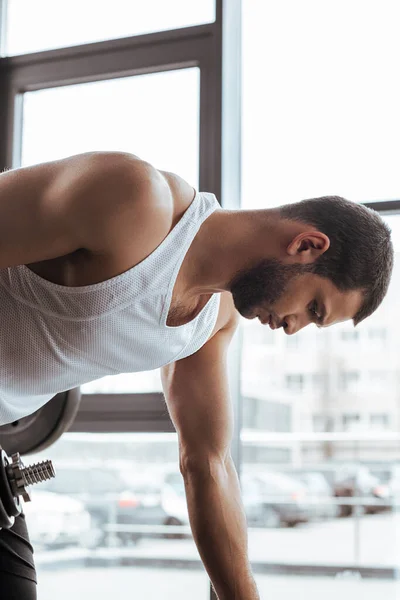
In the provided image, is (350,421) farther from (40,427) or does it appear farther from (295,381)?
(40,427)

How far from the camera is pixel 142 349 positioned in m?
1.43

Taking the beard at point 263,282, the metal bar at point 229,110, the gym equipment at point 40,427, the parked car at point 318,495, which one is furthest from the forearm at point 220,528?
the parked car at point 318,495

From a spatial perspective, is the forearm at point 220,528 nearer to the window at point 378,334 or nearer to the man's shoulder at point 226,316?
the man's shoulder at point 226,316

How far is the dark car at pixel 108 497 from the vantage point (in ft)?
8.64

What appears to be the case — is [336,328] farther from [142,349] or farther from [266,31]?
[142,349]

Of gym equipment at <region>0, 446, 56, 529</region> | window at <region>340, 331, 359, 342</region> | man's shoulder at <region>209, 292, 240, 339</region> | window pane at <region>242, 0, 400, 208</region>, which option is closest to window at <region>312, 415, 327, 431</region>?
window at <region>340, 331, 359, 342</region>

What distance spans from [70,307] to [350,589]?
155cm

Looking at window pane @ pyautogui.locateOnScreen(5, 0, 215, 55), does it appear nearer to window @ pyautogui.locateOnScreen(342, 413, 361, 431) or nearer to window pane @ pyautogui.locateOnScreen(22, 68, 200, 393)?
window pane @ pyautogui.locateOnScreen(22, 68, 200, 393)

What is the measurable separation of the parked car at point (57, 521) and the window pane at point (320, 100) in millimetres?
1166

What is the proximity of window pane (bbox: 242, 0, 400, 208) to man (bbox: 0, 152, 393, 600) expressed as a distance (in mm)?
921

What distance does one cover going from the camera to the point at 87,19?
2.74 m

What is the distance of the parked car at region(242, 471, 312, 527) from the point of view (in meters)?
2.52

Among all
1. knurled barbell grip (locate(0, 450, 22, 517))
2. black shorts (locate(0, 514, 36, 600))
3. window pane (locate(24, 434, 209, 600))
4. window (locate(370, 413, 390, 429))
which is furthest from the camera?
window pane (locate(24, 434, 209, 600))

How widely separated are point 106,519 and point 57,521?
0.54 feet
